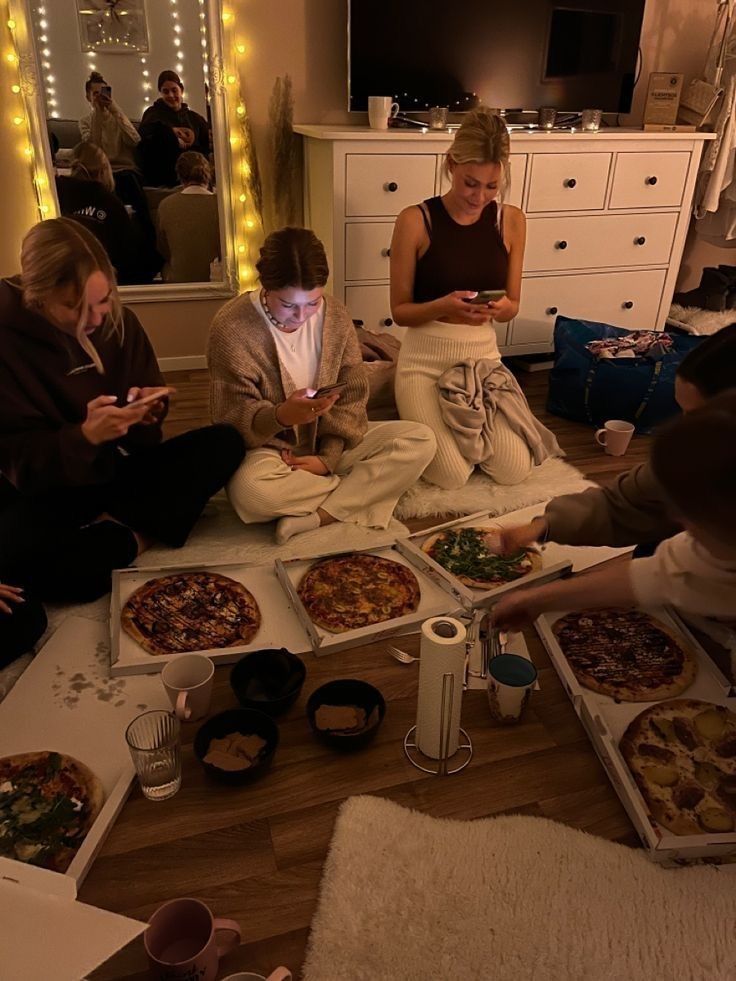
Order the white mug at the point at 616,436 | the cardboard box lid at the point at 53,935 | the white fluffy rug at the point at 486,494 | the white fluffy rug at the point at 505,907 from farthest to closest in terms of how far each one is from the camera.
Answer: the white mug at the point at 616,436 → the white fluffy rug at the point at 486,494 → the white fluffy rug at the point at 505,907 → the cardboard box lid at the point at 53,935

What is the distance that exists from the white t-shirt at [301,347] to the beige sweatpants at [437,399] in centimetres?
46

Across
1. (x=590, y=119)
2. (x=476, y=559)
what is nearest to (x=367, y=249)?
(x=590, y=119)

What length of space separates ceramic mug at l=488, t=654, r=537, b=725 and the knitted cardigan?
0.99 meters

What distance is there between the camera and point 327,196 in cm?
324

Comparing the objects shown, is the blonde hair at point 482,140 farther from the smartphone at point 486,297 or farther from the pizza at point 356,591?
the pizza at point 356,591

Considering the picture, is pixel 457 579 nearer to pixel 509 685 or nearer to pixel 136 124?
pixel 509 685

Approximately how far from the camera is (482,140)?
2.35 metres

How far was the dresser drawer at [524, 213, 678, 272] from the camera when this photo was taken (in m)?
3.56

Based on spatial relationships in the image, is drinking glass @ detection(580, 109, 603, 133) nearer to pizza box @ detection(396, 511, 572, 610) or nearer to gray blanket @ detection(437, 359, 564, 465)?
gray blanket @ detection(437, 359, 564, 465)

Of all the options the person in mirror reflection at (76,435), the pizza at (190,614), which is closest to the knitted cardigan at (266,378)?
the person in mirror reflection at (76,435)

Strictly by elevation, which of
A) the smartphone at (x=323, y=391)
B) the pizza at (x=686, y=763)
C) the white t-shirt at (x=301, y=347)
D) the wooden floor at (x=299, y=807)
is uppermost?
the white t-shirt at (x=301, y=347)

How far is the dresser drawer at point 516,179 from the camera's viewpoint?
10.9 feet

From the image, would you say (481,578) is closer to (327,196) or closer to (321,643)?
(321,643)

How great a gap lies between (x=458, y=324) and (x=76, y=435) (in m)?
1.40
